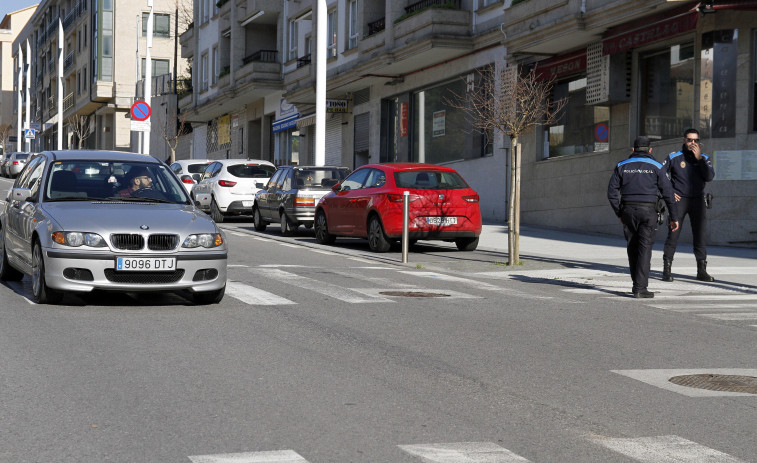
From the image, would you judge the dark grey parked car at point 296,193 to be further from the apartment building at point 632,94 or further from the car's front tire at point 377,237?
the apartment building at point 632,94

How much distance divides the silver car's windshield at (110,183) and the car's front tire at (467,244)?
8621mm

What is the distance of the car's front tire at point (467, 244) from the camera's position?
1930 centimetres

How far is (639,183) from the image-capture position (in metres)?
→ 12.1

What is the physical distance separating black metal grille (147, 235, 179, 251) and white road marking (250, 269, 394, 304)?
2051mm

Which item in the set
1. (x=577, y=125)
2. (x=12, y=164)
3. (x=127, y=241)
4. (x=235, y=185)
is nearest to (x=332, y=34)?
(x=235, y=185)

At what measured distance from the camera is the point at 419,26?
2894 centimetres

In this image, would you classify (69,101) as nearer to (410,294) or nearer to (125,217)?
(410,294)

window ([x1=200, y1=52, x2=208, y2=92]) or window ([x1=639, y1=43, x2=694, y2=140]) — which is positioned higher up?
window ([x1=200, y1=52, x2=208, y2=92])

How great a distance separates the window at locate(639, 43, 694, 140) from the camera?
2150 cm

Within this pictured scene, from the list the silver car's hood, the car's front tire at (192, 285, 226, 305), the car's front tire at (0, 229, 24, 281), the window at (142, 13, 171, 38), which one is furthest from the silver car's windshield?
the window at (142, 13, 171, 38)

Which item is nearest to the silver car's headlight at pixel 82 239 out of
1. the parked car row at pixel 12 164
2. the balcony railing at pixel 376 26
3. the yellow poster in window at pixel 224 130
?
the balcony railing at pixel 376 26

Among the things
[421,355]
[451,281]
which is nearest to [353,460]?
[421,355]

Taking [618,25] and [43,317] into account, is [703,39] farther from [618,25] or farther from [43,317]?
[43,317]

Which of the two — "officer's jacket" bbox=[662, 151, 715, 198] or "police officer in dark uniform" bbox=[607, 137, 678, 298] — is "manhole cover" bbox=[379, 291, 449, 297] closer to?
"police officer in dark uniform" bbox=[607, 137, 678, 298]
